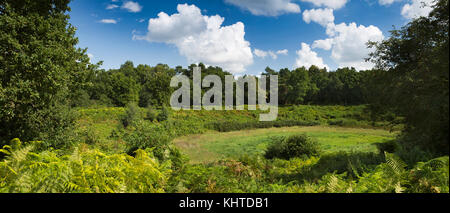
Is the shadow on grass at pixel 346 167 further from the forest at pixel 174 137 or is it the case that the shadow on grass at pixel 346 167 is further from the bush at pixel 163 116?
the bush at pixel 163 116

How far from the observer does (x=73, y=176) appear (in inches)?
103

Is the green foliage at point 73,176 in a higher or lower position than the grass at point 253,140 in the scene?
higher

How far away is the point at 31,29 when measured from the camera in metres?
7.75

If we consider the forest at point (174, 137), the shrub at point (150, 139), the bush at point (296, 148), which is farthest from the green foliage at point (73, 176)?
the bush at point (296, 148)

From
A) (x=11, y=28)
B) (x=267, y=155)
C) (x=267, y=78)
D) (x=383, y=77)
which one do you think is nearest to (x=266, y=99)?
(x=267, y=78)

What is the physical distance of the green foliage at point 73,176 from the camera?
2.28 meters

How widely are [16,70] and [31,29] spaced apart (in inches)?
67.4

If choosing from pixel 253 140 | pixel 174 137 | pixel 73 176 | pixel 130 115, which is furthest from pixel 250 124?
pixel 73 176

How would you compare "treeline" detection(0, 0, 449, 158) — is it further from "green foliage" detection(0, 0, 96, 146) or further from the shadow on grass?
the shadow on grass

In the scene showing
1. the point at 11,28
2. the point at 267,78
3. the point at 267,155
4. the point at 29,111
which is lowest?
the point at 267,155
